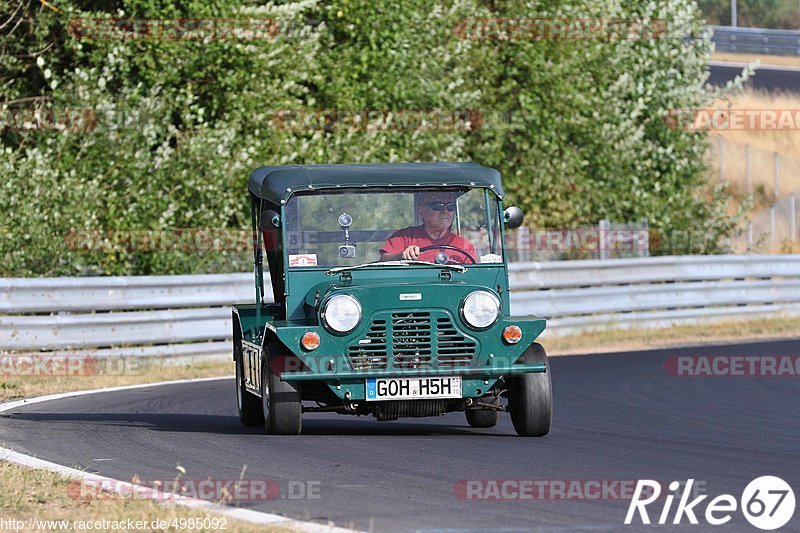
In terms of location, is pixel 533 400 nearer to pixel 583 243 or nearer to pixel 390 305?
pixel 390 305

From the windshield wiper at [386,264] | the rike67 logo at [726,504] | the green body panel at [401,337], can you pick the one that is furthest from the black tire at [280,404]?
the rike67 logo at [726,504]

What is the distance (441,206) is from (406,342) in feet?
4.34

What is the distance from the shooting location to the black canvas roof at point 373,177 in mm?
10430

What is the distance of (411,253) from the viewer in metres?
10.4

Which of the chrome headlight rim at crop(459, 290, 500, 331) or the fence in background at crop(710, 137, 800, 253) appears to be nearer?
the chrome headlight rim at crop(459, 290, 500, 331)

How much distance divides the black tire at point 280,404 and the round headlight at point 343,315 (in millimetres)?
570

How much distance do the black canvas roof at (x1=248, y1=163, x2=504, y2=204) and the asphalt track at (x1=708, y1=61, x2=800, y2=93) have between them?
118ft

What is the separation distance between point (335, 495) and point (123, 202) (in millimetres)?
13677

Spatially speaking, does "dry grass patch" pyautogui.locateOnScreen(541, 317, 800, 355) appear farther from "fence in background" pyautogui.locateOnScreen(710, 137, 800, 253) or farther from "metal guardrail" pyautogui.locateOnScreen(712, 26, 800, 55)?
"metal guardrail" pyautogui.locateOnScreen(712, 26, 800, 55)

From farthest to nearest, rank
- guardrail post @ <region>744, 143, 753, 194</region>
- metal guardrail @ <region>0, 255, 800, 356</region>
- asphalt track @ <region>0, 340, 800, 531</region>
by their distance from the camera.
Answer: guardrail post @ <region>744, 143, 753, 194</region> → metal guardrail @ <region>0, 255, 800, 356</region> → asphalt track @ <region>0, 340, 800, 531</region>

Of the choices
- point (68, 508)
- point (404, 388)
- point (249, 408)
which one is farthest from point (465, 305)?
point (68, 508)

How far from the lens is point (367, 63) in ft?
76.1

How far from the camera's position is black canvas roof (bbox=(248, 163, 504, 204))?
411 inches

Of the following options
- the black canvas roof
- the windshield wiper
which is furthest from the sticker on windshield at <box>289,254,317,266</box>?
the black canvas roof
